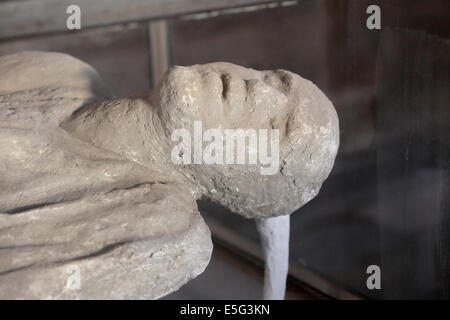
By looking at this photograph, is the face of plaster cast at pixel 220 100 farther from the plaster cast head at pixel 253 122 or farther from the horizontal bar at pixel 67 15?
the horizontal bar at pixel 67 15

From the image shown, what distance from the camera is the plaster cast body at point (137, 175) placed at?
0.78 metres

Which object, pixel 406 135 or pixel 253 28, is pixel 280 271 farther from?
pixel 253 28

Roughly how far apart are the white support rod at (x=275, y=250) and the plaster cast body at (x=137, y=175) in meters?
0.10

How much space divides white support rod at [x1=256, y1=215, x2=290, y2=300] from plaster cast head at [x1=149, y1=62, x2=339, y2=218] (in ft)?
0.39

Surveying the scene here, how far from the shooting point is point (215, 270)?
1.96m

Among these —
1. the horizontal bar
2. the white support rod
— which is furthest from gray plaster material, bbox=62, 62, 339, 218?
the horizontal bar

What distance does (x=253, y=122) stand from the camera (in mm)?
904

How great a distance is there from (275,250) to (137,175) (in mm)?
370

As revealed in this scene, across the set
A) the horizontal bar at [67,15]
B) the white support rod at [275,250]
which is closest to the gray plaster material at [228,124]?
the white support rod at [275,250]

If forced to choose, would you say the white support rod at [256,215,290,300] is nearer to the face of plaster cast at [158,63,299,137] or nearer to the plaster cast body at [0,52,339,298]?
the plaster cast body at [0,52,339,298]

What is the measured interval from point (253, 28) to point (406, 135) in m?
0.73

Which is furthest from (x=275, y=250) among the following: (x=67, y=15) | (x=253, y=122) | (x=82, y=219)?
(x=67, y=15)

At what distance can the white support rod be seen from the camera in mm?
1122
